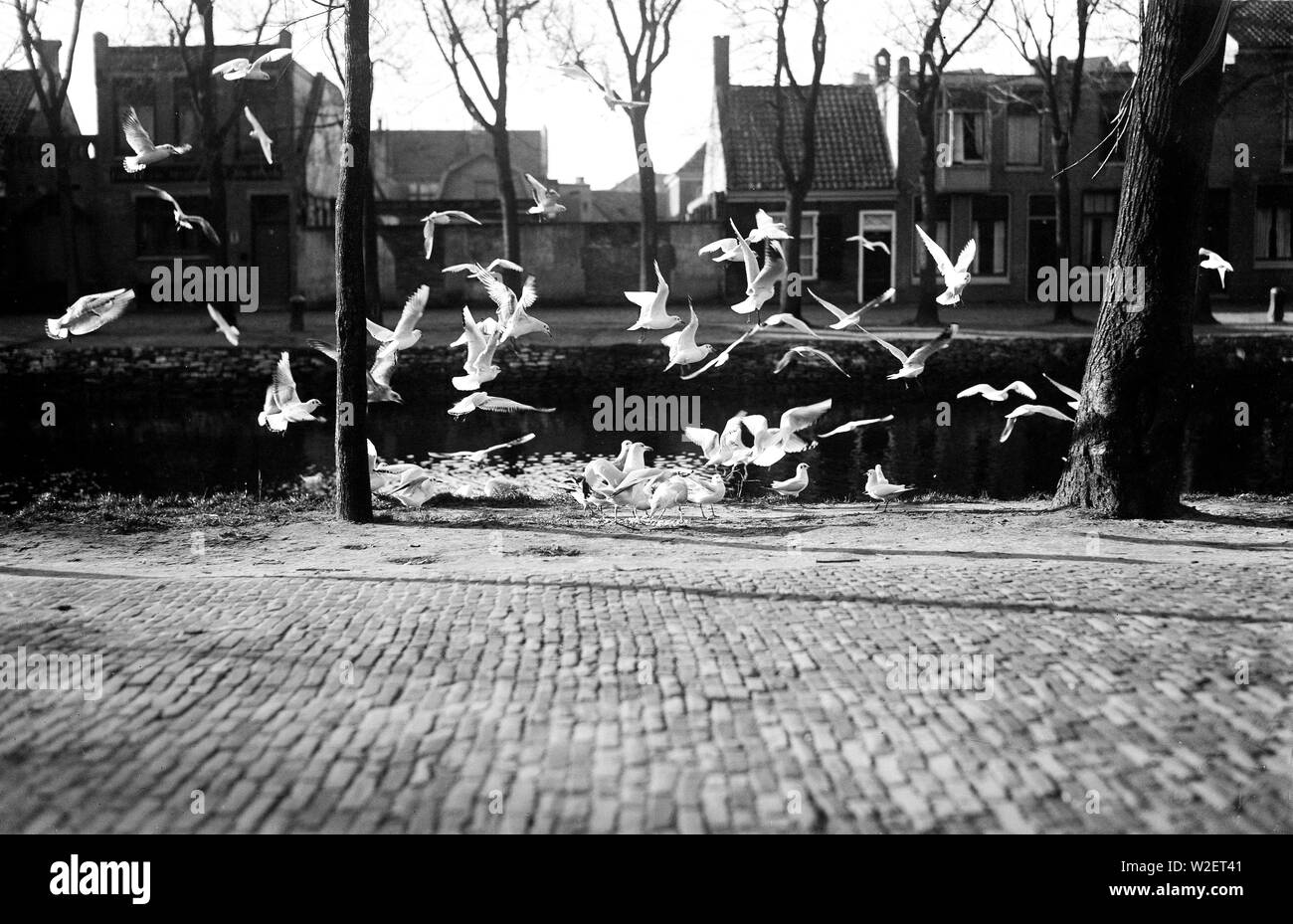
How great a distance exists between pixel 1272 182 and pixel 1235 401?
16428mm

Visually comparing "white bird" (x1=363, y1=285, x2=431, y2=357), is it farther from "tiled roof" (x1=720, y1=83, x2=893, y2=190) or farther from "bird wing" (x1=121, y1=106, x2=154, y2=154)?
"tiled roof" (x1=720, y1=83, x2=893, y2=190)

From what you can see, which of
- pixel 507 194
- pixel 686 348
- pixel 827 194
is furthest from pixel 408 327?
pixel 827 194

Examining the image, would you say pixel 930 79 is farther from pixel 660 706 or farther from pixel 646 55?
pixel 660 706

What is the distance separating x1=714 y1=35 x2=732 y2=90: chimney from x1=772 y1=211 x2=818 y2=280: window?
4.89 metres

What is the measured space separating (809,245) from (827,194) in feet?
5.24

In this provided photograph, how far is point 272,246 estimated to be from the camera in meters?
39.5

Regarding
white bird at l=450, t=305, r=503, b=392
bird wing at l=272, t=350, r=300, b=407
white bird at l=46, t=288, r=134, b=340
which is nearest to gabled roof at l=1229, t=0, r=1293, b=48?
white bird at l=450, t=305, r=503, b=392

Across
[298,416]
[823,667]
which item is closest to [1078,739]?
[823,667]

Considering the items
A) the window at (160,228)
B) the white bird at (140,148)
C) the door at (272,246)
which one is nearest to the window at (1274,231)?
the door at (272,246)

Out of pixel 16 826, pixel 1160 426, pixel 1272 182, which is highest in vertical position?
pixel 1272 182

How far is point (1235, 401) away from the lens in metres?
26.1

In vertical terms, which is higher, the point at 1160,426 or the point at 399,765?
the point at 1160,426

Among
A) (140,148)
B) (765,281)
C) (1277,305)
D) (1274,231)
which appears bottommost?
(765,281)

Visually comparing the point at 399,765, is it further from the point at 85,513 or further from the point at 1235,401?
the point at 1235,401
